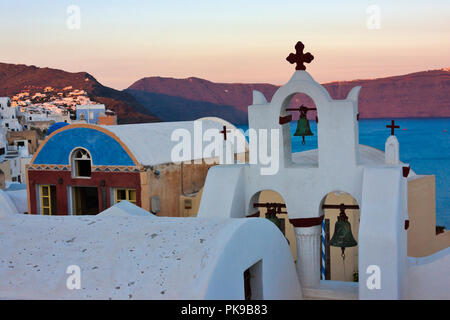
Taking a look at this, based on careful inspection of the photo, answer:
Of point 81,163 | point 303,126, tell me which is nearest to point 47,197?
point 81,163

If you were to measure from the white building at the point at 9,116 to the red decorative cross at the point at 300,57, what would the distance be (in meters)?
73.5

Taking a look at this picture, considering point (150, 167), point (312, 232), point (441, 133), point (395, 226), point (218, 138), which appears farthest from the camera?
point (441, 133)

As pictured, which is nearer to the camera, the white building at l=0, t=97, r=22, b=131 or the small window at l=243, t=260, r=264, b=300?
the small window at l=243, t=260, r=264, b=300

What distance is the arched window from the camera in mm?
16828

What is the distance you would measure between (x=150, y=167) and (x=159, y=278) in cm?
1008

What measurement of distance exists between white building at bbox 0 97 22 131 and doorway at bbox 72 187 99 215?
201 ft

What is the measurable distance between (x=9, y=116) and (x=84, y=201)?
70013mm

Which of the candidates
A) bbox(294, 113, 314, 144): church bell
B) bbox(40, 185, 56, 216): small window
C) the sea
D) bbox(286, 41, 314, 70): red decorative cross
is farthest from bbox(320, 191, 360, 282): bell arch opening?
the sea

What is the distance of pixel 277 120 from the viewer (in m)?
9.67

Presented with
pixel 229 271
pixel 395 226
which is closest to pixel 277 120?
pixel 395 226

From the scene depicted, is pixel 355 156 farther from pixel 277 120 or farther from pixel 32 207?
pixel 32 207

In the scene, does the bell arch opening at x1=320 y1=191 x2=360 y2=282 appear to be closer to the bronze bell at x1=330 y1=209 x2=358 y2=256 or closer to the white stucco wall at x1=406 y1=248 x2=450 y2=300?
the bronze bell at x1=330 y1=209 x2=358 y2=256

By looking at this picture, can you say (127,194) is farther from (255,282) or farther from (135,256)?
(135,256)

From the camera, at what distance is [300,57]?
30.8 feet
